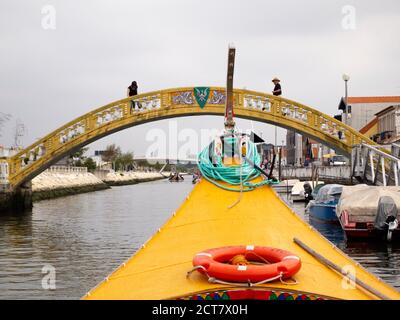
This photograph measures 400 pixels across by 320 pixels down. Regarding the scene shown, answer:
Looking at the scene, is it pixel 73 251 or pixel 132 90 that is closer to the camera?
pixel 73 251

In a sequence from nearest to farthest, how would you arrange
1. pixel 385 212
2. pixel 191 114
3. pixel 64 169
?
1. pixel 385 212
2. pixel 191 114
3. pixel 64 169

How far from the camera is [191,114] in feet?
67.6

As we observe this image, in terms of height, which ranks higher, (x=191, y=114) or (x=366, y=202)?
(x=191, y=114)

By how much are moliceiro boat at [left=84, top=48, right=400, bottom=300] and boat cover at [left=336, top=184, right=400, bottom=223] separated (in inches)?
209

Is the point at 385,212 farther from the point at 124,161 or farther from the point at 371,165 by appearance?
the point at 124,161

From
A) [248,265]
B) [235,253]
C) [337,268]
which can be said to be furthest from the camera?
[337,268]

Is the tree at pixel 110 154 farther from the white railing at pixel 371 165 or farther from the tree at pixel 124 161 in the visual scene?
the white railing at pixel 371 165

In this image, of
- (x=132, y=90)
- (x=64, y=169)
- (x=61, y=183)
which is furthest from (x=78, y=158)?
(x=132, y=90)

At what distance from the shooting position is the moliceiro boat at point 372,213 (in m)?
12.2

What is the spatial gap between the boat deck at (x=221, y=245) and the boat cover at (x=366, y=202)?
6.13m

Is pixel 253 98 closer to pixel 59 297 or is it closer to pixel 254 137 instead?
pixel 254 137

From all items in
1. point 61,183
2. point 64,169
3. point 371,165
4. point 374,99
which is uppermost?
point 374,99

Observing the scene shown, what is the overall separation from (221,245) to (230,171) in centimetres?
253

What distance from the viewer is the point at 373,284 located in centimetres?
469
